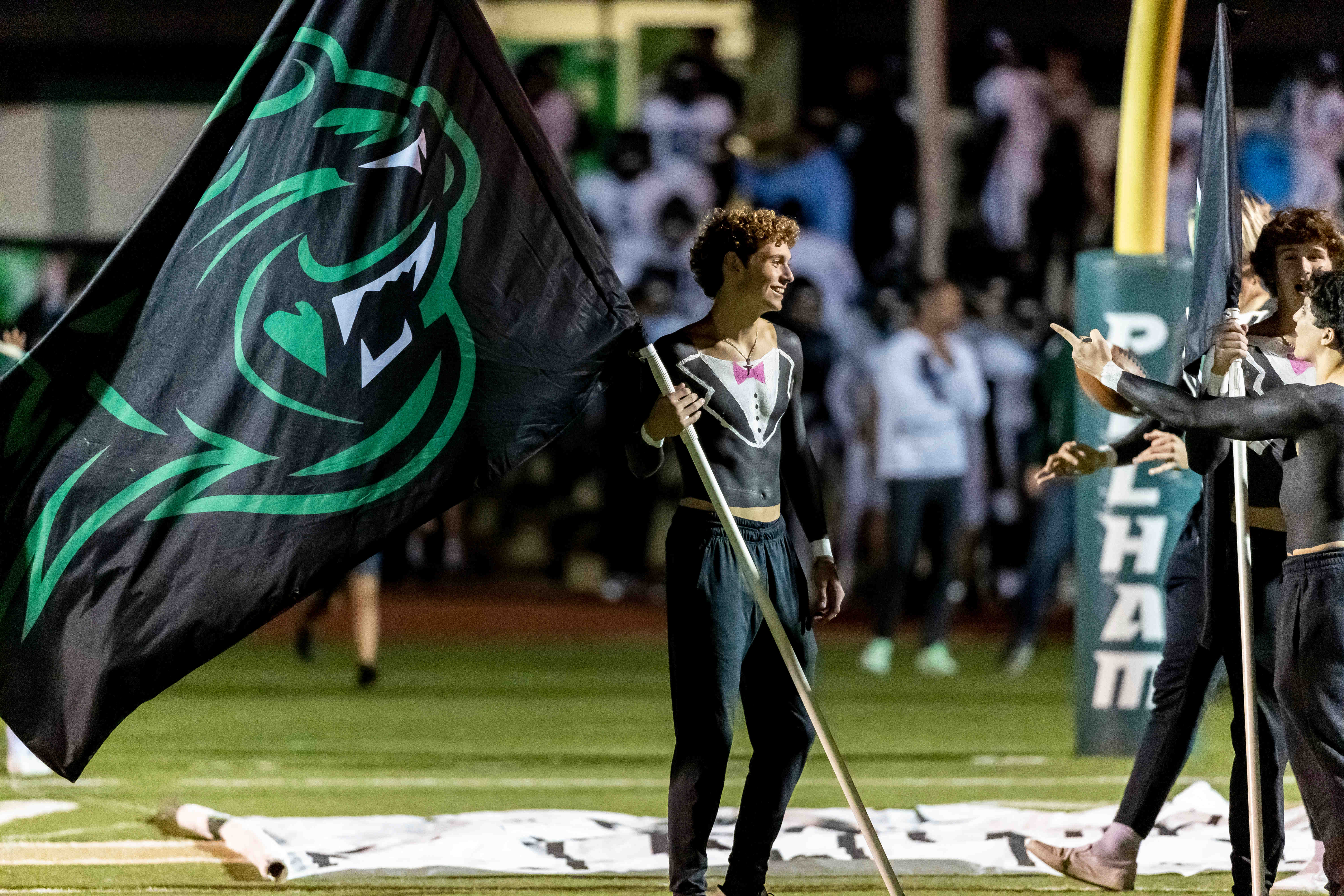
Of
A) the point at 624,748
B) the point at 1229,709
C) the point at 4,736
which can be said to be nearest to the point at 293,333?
the point at 624,748

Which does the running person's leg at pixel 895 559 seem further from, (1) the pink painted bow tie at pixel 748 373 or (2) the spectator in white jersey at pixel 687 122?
(1) the pink painted bow tie at pixel 748 373

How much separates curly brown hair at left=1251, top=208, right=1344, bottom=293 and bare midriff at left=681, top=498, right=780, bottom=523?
5.39 ft

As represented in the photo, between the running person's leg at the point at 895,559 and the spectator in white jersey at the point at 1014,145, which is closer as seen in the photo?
the running person's leg at the point at 895,559

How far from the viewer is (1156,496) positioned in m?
9.09

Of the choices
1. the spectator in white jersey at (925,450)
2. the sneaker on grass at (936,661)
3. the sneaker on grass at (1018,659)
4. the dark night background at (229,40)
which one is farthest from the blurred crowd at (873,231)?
the dark night background at (229,40)

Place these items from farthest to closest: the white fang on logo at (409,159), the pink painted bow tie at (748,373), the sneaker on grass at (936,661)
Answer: the sneaker on grass at (936,661)
the pink painted bow tie at (748,373)
the white fang on logo at (409,159)

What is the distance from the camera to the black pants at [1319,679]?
540cm

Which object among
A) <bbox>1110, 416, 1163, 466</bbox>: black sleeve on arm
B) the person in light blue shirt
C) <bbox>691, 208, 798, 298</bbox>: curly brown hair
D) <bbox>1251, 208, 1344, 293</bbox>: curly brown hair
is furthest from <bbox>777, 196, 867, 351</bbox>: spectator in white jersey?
<bbox>691, 208, 798, 298</bbox>: curly brown hair

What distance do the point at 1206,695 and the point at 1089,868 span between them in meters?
0.65

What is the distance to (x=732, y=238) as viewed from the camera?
574 cm

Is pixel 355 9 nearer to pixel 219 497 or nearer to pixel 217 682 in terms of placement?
pixel 219 497

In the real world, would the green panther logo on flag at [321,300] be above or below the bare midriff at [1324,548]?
above

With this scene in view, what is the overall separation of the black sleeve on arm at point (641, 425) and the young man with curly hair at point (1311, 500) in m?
1.14

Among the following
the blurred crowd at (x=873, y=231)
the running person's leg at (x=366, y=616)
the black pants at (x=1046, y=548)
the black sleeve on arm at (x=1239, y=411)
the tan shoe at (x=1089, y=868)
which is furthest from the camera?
the blurred crowd at (x=873, y=231)
